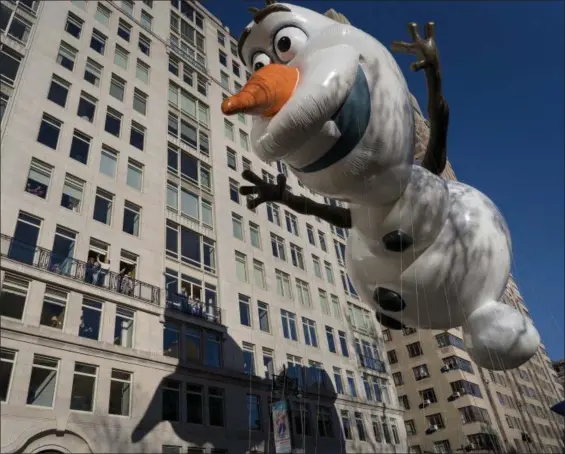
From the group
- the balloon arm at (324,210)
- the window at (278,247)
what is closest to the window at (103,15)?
the window at (278,247)

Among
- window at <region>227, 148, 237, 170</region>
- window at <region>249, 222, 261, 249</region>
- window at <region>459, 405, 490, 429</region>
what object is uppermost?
window at <region>227, 148, 237, 170</region>

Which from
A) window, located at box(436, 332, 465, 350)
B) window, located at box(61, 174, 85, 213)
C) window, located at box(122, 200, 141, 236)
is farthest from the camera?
window, located at box(436, 332, 465, 350)

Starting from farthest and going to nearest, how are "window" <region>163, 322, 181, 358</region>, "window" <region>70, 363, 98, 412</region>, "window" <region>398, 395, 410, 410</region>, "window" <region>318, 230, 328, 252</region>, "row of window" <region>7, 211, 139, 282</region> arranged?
"window" <region>398, 395, 410, 410</region>
"window" <region>318, 230, 328, 252</region>
"window" <region>163, 322, 181, 358</region>
"row of window" <region>7, 211, 139, 282</region>
"window" <region>70, 363, 98, 412</region>

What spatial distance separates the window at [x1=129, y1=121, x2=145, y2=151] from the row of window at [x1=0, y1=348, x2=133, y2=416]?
11138 millimetres

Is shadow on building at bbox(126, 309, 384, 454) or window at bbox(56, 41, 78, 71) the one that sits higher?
window at bbox(56, 41, 78, 71)

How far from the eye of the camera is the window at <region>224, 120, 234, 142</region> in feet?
97.2

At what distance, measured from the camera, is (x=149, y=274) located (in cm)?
1884

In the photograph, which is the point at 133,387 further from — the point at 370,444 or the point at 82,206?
the point at 370,444

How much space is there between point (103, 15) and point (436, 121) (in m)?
25.7

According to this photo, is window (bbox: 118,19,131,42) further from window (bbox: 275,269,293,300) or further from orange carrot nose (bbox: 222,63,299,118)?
orange carrot nose (bbox: 222,63,299,118)

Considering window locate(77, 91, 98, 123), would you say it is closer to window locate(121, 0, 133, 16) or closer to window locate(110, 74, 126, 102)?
window locate(110, 74, 126, 102)

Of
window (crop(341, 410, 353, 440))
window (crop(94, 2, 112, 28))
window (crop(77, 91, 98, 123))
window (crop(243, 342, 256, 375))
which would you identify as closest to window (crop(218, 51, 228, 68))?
window (crop(94, 2, 112, 28))

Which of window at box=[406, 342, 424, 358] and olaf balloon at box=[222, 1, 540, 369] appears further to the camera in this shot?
window at box=[406, 342, 424, 358]

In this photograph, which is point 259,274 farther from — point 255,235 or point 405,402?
point 405,402
